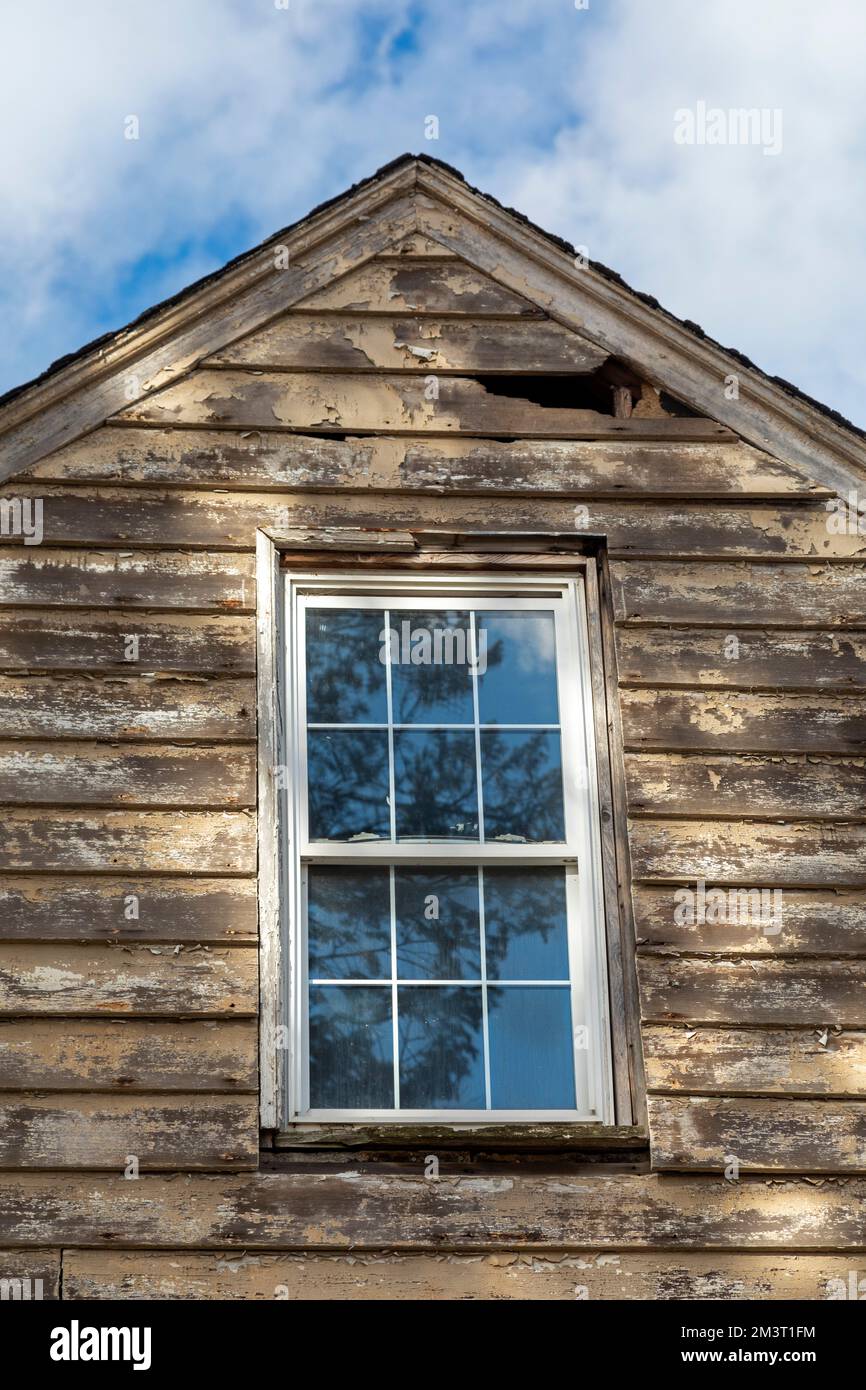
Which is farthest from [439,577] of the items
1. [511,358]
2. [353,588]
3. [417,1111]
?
[417,1111]

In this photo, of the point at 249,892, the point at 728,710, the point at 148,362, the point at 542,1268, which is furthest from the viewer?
the point at 148,362

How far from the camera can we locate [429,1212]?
5.73 meters

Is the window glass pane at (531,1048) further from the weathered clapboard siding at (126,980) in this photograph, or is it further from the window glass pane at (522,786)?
the weathered clapboard siding at (126,980)

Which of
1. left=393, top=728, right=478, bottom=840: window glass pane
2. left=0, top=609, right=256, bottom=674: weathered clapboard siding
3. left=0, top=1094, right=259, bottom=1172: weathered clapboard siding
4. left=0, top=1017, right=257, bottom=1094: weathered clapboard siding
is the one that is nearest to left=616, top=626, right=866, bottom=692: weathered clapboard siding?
left=393, top=728, right=478, bottom=840: window glass pane

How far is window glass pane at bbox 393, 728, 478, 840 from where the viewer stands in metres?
6.49

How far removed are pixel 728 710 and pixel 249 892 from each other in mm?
1869

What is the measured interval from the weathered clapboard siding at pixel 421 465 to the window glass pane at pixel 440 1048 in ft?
6.46

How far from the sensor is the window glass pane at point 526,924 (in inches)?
249

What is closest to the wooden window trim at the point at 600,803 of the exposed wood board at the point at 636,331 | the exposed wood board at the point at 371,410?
the exposed wood board at the point at 371,410

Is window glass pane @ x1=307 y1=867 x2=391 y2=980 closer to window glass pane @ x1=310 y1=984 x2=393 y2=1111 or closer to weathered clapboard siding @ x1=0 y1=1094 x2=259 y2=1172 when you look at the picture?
window glass pane @ x1=310 y1=984 x2=393 y2=1111

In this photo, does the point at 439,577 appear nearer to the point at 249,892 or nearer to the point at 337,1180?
the point at 249,892

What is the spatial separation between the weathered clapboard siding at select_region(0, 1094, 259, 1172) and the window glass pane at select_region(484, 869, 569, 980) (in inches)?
41.2

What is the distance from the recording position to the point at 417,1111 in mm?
6043

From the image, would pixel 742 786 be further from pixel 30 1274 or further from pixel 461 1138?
pixel 30 1274
